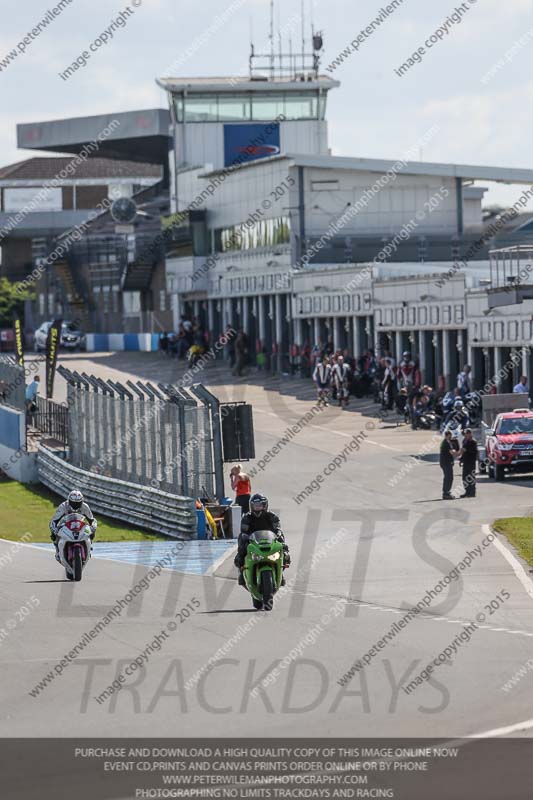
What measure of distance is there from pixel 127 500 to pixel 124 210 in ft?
180

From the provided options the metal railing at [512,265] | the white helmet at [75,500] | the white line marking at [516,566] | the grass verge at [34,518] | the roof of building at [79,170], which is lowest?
the grass verge at [34,518]

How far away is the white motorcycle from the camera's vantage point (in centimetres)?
2198

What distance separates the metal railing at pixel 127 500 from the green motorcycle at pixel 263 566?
10.1 m

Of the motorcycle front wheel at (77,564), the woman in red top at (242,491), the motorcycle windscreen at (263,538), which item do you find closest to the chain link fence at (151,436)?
the woman in red top at (242,491)

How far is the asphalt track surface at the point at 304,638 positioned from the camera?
12477mm

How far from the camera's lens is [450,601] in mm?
19547

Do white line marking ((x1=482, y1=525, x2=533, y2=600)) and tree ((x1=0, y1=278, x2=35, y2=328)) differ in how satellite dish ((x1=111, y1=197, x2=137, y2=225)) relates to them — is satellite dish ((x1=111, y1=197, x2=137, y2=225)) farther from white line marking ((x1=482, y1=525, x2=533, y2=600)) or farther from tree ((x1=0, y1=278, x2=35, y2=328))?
white line marking ((x1=482, y1=525, x2=533, y2=600))

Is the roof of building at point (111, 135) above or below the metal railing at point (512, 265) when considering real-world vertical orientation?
above

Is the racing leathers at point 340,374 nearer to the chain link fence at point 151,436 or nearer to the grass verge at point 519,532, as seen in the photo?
the chain link fence at point 151,436

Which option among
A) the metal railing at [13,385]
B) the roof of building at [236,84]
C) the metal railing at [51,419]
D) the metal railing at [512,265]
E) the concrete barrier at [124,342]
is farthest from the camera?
the concrete barrier at [124,342]

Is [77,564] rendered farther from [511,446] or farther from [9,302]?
[9,302]

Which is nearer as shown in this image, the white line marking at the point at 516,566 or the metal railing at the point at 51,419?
the white line marking at the point at 516,566

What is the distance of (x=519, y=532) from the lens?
26562 mm

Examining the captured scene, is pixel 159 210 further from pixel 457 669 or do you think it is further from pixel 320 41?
pixel 457 669
